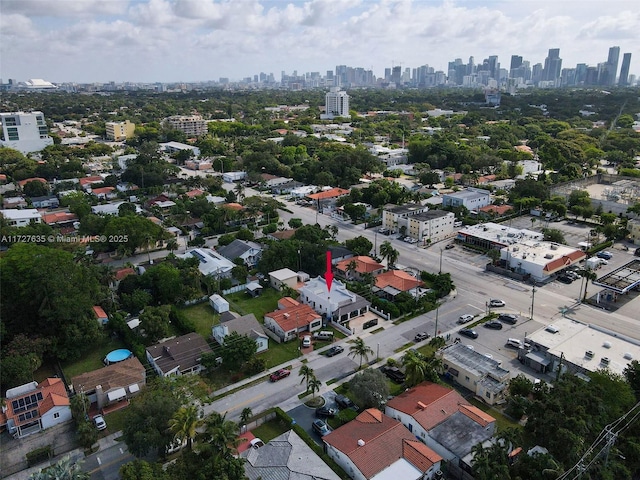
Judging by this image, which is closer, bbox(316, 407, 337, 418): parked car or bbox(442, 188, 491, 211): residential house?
bbox(316, 407, 337, 418): parked car

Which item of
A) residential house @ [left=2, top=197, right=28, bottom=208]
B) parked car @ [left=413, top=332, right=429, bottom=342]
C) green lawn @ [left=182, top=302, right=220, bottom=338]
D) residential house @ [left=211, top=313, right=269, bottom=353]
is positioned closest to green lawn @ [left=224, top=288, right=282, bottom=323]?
green lawn @ [left=182, top=302, right=220, bottom=338]

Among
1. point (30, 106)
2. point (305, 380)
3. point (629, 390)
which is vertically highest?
point (30, 106)

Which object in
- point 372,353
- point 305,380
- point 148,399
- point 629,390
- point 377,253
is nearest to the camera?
point 148,399

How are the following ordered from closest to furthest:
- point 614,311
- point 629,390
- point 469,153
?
1. point 629,390
2. point 614,311
3. point 469,153

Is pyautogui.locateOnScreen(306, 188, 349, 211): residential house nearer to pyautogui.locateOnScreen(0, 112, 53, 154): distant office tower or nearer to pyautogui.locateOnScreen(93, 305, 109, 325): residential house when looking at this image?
pyautogui.locateOnScreen(93, 305, 109, 325): residential house

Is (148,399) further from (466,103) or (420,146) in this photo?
(466,103)

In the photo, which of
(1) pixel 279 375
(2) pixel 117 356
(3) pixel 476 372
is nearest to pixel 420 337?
(3) pixel 476 372

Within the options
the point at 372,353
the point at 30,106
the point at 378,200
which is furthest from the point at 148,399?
the point at 30,106
